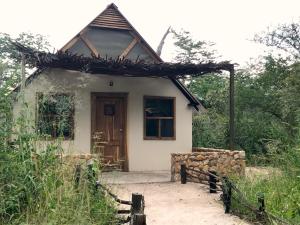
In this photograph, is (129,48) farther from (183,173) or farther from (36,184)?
(36,184)

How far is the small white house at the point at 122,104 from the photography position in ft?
41.2

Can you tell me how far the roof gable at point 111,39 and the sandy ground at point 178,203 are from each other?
4.28 m

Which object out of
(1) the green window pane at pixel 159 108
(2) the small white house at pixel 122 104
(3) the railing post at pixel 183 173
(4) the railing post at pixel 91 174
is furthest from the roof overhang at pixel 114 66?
(4) the railing post at pixel 91 174

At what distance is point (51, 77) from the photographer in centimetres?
1230

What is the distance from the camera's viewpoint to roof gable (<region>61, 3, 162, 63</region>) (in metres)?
13.0

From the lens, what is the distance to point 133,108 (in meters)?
13.3

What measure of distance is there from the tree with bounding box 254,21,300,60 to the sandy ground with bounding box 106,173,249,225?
28.9 feet

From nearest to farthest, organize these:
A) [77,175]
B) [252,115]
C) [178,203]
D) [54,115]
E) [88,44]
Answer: [77,175]
[178,203]
[54,115]
[88,44]
[252,115]

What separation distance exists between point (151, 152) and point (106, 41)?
374 centimetres

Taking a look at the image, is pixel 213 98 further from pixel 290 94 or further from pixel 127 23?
pixel 127 23

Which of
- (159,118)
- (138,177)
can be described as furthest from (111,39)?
(138,177)

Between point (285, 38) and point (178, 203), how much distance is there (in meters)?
11.1

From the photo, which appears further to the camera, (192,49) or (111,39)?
(192,49)

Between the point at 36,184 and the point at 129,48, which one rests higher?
the point at 129,48
